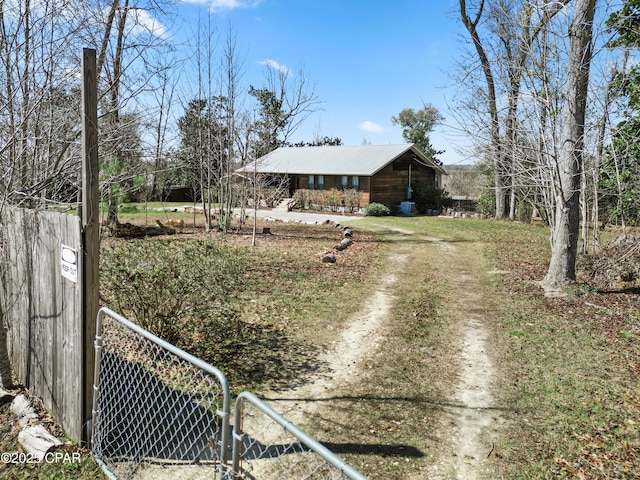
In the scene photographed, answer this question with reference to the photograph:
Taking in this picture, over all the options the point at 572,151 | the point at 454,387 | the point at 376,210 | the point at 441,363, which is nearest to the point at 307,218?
the point at 376,210

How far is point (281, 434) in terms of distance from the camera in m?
4.44

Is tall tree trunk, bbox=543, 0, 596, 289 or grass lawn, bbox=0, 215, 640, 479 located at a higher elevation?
tall tree trunk, bbox=543, 0, 596, 289

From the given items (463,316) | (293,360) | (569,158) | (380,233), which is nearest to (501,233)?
(380,233)

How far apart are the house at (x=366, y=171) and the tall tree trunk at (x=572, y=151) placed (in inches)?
712

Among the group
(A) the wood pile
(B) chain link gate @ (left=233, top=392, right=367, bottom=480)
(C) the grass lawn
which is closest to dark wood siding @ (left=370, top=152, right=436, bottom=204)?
(A) the wood pile

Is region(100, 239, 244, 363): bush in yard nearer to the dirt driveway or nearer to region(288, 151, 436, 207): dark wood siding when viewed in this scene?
the dirt driveway

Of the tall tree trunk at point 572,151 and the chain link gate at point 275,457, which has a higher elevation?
the tall tree trunk at point 572,151

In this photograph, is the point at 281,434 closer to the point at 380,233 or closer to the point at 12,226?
the point at 12,226

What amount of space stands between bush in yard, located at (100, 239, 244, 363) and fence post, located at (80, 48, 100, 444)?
5.17 feet

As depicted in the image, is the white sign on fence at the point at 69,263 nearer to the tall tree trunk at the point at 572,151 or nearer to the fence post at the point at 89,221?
the fence post at the point at 89,221

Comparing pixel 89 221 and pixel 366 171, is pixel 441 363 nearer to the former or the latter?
pixel 89 221

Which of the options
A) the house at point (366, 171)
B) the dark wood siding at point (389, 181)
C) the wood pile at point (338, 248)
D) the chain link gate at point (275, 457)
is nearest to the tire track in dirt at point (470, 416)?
the chain link gate at point (275, 457)

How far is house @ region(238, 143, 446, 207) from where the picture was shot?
29078mm

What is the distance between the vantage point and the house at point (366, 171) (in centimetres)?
2908
